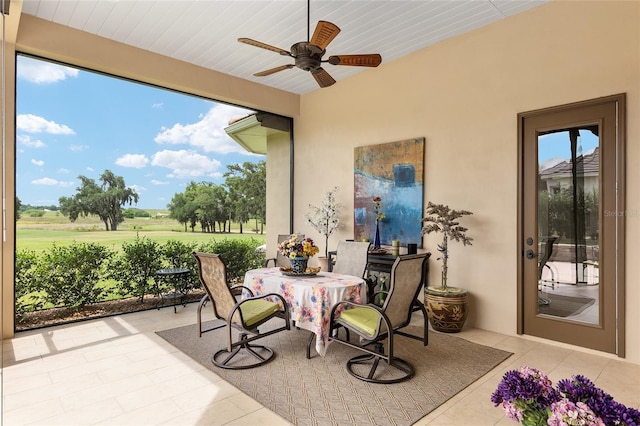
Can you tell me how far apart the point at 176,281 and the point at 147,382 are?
266 cm

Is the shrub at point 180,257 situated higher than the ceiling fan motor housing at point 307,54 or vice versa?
the ceiling fan motor housing at point 307,54

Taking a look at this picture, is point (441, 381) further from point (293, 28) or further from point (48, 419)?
point (293, 28)

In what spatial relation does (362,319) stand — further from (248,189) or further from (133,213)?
(248,189)

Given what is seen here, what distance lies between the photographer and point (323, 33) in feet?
9.76

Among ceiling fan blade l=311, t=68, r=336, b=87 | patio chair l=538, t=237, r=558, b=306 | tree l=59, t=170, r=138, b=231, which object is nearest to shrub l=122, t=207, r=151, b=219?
tree l=59, t=170, r=138, b=231

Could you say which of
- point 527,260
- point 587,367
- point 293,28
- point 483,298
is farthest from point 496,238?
point 293,28

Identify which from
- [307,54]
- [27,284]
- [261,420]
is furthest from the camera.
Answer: [27,284]

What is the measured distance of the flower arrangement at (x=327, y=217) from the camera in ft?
19.4

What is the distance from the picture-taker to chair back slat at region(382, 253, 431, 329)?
9.49 feet

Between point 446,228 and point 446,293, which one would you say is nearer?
point 446,293

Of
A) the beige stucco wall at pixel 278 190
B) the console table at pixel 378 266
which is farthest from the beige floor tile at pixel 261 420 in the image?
the beige stucco wall at pixel 278 190

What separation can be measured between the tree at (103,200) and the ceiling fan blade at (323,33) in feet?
12.1

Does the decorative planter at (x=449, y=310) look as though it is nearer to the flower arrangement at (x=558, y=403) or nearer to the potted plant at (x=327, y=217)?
the potted plant at (x=327, y=217)

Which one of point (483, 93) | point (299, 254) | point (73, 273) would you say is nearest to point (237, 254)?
point (73, 273)
